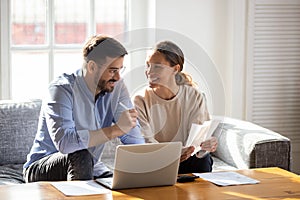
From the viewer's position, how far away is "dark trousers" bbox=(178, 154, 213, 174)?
314cm

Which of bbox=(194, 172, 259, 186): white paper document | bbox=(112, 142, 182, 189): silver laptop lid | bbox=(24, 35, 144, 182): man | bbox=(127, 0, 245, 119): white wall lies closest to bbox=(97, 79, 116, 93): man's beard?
bbox=(24, 35, 144, 182): man

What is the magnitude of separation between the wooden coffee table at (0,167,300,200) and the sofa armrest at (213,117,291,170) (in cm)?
84

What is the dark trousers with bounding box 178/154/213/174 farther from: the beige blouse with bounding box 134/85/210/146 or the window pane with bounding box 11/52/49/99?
the window pane with bounding box 11/52/49/99

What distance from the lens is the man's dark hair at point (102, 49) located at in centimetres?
275

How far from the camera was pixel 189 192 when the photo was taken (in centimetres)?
254

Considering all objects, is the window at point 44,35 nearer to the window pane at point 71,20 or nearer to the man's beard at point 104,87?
the window pane at point 71,20

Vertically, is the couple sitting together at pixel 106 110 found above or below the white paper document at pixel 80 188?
above

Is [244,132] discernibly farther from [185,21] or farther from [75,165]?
[75,165]

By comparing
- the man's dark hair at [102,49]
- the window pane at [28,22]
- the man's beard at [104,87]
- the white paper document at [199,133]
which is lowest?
the white paper document at [199,133]

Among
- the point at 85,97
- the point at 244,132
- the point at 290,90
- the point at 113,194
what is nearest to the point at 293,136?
the point at 290,90

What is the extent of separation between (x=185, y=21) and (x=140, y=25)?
28cm

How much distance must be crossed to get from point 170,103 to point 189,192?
1.73 ft

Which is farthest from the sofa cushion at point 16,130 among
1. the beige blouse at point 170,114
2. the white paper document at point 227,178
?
the white paper document at point 227,178

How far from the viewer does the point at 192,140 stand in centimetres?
294
